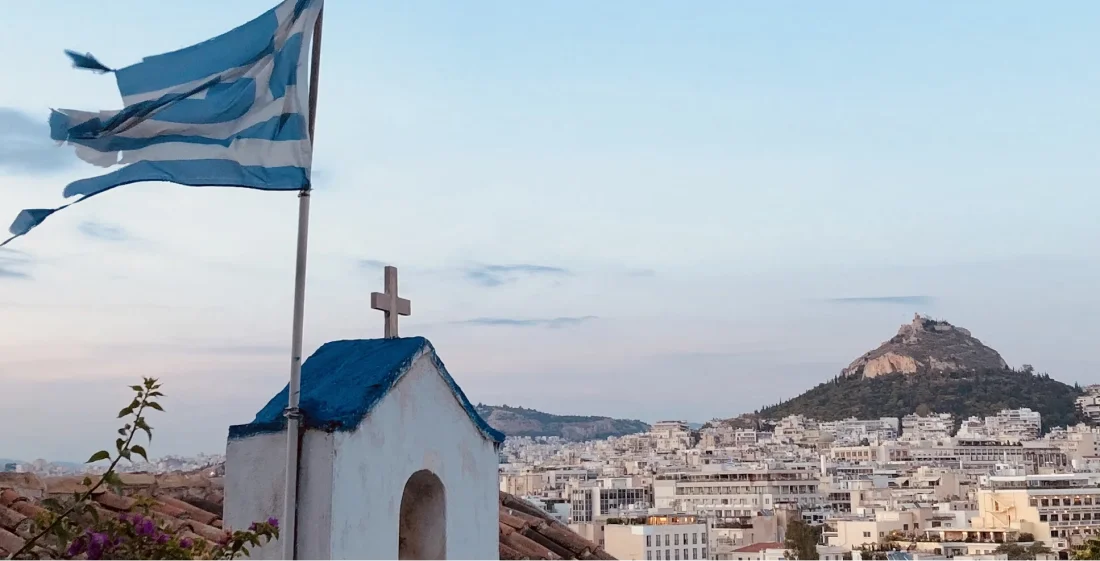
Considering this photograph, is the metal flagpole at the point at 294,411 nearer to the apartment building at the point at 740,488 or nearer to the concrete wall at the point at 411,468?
the concrete wall at the point at 411,468

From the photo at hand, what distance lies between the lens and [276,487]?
3443 millimetres

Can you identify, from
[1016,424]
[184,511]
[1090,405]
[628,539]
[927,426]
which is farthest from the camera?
[1090,405]

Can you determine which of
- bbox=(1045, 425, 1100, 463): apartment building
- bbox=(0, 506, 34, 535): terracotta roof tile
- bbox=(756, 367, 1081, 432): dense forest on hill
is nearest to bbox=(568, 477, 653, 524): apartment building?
bbox=(1045, 425, 1100, 463): apartment building

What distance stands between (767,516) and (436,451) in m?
72.9

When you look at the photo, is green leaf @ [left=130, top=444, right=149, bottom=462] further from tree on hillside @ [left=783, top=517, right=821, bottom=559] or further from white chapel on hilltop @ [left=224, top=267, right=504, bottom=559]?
tree on hillside @ [left=783, top=517, right=821, bottom=559]

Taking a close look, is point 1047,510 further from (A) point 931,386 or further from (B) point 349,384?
(A) point 931,386

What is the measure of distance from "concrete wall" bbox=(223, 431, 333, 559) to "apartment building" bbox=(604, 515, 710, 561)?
4203 centimetres

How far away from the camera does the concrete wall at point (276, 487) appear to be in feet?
10.9

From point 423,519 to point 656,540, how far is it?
46.5 m

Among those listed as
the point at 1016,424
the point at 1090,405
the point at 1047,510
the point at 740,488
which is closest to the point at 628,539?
the point at 1047,510

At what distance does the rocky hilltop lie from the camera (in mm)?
172475

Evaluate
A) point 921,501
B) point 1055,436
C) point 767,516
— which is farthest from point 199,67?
point 1055,436

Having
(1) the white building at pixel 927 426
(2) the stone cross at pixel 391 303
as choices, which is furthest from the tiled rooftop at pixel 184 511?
(1) the white building at pixel 927 426

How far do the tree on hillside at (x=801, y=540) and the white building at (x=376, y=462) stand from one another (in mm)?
48836
